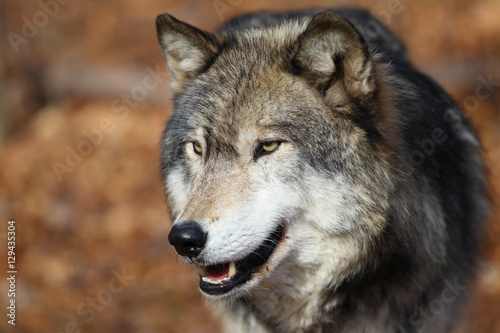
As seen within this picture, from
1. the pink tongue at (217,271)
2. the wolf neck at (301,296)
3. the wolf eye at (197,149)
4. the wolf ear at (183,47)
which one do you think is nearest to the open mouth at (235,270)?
the pink tongue at (217,271)

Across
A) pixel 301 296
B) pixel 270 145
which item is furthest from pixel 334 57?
pixel 301 296

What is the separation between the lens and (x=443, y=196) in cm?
355

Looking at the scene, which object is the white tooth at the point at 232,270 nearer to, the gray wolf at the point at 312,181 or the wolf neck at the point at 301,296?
the gray wolf at the point at 312,181

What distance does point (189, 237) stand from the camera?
285 cm

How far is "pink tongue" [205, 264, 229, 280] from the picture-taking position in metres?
3.16

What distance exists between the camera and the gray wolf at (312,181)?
10.1ft

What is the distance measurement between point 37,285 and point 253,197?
4246 millimetres

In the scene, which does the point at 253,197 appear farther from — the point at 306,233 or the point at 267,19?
the point at 267,19

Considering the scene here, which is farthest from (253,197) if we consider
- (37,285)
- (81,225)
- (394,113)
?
(81,225)

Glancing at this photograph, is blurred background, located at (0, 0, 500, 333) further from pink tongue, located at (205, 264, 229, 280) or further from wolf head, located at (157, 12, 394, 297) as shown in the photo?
pink tongue, located at (205, 264, 229, 280)

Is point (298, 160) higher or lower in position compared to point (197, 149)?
higher

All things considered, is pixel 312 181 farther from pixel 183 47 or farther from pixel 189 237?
pixel 183 47

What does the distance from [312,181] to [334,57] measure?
0.66 m

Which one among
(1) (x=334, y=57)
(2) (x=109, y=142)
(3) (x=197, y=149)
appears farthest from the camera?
(2) (x=109, y=142)
